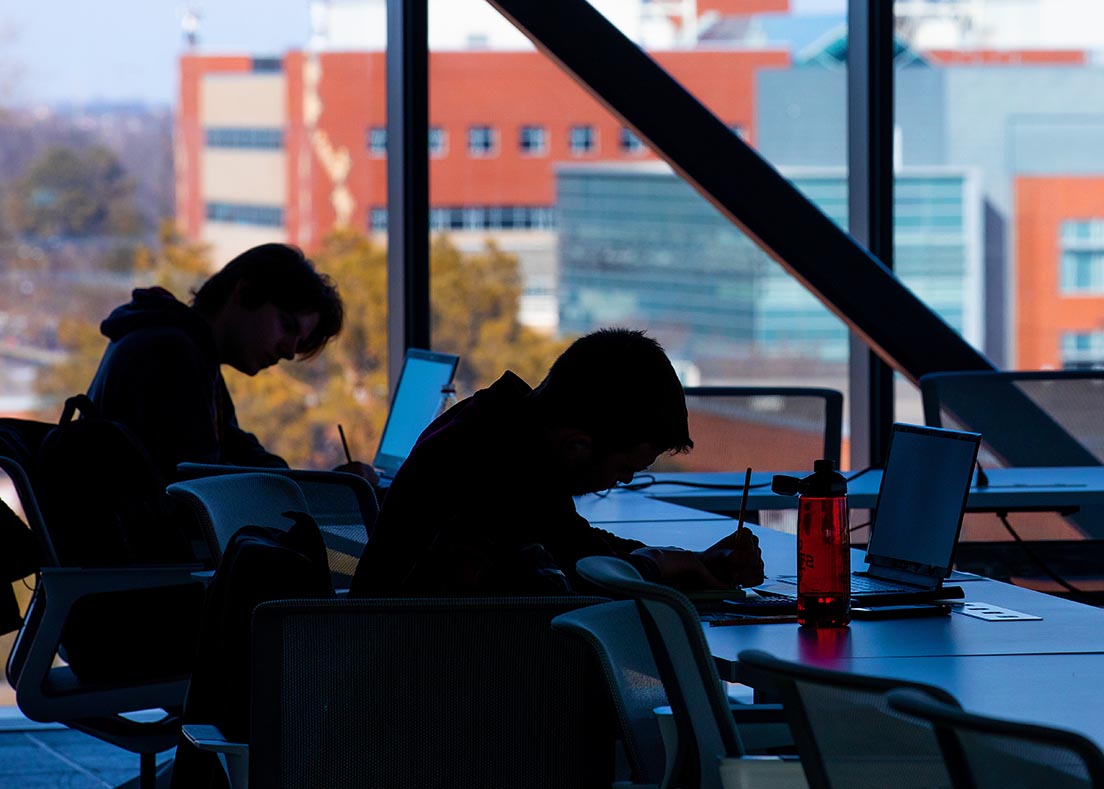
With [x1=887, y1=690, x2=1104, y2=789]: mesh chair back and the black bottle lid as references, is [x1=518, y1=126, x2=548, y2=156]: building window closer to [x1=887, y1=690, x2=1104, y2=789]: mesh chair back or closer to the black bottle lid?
the black bottle lid

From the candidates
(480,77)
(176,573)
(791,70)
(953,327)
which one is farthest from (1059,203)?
(176,573)

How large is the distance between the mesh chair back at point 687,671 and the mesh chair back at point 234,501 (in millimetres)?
1064

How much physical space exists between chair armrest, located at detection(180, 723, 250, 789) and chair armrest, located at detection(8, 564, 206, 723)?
3.27 ft

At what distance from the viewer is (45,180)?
16.5ft

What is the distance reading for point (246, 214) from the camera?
5129 mm

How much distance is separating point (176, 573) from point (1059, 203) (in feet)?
11.6

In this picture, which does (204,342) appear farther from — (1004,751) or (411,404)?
(1004,751)

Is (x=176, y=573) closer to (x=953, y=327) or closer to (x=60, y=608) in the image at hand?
(x=60, y=608)

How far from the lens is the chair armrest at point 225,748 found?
2.07 metres

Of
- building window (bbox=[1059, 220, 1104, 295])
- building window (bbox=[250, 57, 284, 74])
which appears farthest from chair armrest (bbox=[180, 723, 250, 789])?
building window (bbox=[1059, 220, 1104, 295])

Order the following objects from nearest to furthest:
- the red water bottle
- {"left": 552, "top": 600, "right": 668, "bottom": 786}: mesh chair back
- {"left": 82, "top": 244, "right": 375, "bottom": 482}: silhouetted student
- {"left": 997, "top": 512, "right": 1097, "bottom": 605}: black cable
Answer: {"left": 552, "top": 600, "right": 668, "bottom": 786}: mesh chair back < the red water bottle < {"left": 82, "top": 244, "right": 375, "bottom": 482}: silhouetted student < {"left": 997, "top": 512, "right": 1097, "bottom": 605}: black cable

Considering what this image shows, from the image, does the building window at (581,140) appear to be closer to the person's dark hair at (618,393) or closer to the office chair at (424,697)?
the person's dark hair at (618,393)

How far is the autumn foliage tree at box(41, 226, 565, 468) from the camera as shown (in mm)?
5074

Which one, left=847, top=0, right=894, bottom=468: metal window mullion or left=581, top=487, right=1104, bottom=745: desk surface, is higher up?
left=847, top=0, right=894, bottom=468: metal window mullion
